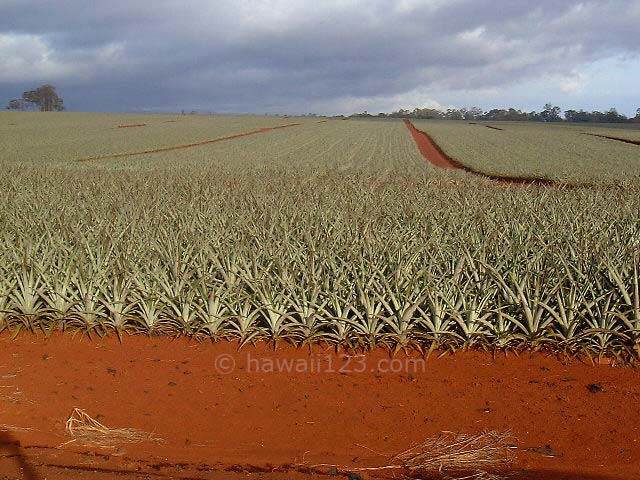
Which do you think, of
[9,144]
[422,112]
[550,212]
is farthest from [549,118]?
[550,212]

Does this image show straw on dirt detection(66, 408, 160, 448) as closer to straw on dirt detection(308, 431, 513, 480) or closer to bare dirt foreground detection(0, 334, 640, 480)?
bare dirt foreground detection(0, 334, 640, 480)

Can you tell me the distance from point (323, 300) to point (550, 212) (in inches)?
181

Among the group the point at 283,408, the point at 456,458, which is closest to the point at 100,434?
the point at 283,408

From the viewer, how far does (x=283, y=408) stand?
3.31m

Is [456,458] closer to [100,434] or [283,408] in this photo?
[283,408]

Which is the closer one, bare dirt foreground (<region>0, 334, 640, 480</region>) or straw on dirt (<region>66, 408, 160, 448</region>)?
bare dirt foreground (<region>0, 334, 640, 480</region>)

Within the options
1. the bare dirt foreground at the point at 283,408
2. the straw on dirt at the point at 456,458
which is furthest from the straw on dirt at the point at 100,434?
the straw on dirt at the point at 456,458

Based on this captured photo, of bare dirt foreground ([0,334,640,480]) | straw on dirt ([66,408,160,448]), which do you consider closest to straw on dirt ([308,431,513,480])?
bare dirt foreground ([0,334,640,480])

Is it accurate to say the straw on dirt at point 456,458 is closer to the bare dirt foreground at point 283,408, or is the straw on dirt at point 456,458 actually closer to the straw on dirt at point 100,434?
the bare dirt foreground at point 283,408

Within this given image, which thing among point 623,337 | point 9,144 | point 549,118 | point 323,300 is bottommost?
point 623,337

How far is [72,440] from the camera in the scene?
2.93m

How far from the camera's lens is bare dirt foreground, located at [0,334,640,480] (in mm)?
2754

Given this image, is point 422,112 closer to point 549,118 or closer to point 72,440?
point 549,118

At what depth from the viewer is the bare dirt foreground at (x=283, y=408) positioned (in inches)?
108
